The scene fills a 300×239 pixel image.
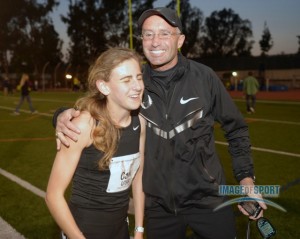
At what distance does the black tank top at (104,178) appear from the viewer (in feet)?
7.60

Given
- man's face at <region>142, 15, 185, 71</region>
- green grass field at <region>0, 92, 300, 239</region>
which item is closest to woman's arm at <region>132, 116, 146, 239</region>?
man's face at <region>142, 15, 185, 71</region>

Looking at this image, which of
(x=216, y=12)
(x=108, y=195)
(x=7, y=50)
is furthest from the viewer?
(x=216, y=12)

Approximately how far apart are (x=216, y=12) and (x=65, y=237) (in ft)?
284

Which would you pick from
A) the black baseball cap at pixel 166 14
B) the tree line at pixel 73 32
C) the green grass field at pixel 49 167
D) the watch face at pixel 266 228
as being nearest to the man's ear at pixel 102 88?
the black baseball cap at pixel 166 14

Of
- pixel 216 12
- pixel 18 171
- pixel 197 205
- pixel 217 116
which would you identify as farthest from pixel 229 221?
pixel 216 12

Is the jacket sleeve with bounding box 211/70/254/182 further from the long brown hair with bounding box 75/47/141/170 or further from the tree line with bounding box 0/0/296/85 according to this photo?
the tree line with bounding box 0/0/296/85

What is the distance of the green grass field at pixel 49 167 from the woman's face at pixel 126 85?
8.25 feet

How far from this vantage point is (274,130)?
38.6ft

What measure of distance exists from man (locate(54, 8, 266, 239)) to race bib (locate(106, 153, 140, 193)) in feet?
0.63

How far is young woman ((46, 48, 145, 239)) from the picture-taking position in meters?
2.21

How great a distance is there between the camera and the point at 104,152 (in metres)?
2.30

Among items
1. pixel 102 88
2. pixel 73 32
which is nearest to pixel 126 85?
pixel 102 88

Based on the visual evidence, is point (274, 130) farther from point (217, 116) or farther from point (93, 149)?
point (93, 149)

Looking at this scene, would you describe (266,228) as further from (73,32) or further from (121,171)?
(73,32)
